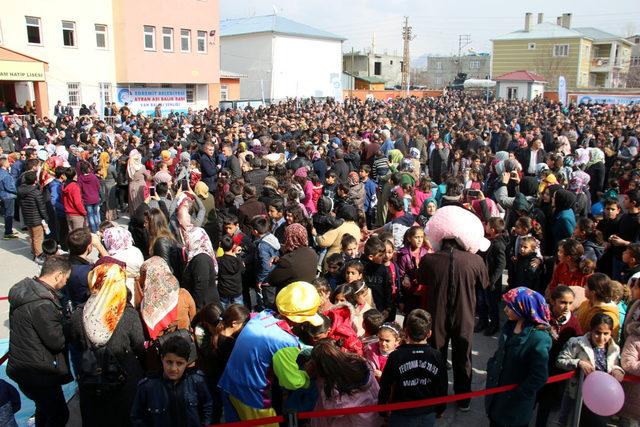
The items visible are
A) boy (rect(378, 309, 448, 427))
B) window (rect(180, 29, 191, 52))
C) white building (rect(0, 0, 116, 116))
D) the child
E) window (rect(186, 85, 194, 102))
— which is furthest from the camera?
window (rect(186, 85, 194, 102))

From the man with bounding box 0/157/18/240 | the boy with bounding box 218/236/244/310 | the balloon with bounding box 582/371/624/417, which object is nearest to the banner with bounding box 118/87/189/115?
the man with bounding box 0/157/18/240

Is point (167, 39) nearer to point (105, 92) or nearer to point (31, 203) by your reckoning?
point (105, 92)

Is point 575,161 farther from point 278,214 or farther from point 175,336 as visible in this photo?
point 175,336

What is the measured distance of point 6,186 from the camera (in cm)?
935

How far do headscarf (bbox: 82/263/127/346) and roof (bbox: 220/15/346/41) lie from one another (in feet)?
132

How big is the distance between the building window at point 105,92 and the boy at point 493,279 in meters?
27.1

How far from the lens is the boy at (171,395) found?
125 inches

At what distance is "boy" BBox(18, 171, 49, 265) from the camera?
27.3ft

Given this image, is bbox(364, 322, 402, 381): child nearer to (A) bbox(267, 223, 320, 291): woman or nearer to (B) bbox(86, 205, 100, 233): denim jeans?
(A) bbox(267, 223, 320, 291): woman

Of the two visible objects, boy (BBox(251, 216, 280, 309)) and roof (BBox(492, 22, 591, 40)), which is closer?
boy (BBox(251, 216, 280, 309))

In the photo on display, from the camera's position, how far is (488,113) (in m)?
22.9

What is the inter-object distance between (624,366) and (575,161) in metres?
8.52

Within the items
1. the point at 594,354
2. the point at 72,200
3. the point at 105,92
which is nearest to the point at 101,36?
the point at 105,92

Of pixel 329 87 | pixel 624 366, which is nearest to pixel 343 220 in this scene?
pixel 624 366
